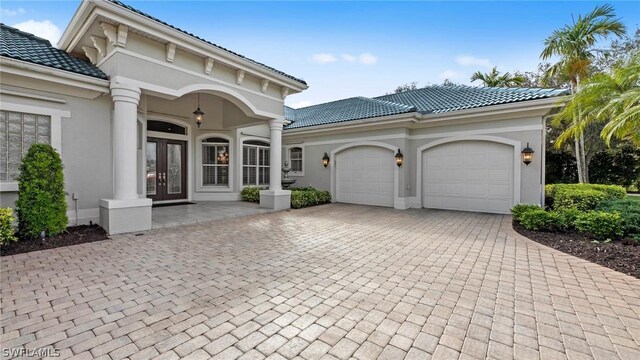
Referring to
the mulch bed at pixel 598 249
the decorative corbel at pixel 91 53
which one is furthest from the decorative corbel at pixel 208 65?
the mulch bed at pixel 598 249

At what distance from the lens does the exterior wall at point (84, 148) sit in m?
5.62

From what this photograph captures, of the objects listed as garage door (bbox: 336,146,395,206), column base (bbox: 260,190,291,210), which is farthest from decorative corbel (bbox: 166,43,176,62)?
garage door (bbox: 336,146,395,206)

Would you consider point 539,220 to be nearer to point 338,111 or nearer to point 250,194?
point 250,194

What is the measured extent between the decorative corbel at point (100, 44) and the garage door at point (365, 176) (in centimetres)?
796

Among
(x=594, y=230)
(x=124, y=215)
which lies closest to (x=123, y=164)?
(x=124, y=215)

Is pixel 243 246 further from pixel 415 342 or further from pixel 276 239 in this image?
pixel 415 342

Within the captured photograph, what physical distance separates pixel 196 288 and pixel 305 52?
350 inches

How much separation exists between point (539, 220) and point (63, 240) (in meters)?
9.40

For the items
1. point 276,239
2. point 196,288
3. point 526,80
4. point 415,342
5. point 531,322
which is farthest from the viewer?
point 526,80

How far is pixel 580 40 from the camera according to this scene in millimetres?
10820

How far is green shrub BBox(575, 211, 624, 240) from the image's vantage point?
4930 millimetres

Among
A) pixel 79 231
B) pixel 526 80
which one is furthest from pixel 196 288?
pixel 526 80

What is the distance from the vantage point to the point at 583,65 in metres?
11.0

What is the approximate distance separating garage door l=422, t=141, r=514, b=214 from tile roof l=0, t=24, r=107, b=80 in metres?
9.77
